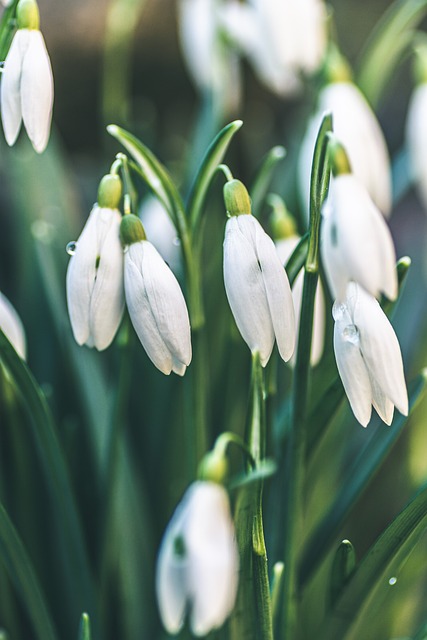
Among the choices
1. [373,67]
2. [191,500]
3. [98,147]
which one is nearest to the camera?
[191,500]

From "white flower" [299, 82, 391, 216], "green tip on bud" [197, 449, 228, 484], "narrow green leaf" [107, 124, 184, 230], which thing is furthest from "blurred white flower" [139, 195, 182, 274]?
"green tip on bud" [197, 449, 228, 484]

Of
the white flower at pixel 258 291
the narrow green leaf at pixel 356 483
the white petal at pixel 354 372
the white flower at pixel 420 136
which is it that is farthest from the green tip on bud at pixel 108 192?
the white flower at pixel 420 136

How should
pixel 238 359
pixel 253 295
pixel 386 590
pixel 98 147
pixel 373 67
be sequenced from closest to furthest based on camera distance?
pixel 253 295
pixel 386 590
pixel 238 359
pixel 373 67
pixel 98 147

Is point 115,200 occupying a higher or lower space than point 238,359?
higher

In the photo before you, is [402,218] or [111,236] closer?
[111,236]

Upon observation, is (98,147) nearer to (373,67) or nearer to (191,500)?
(373,67)

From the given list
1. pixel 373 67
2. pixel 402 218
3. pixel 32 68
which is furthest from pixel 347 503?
pixel 402 218

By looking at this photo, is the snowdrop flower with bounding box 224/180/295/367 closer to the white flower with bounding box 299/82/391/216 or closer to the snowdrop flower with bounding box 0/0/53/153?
the snowdrop flower with bounding box 0/0/53/153
